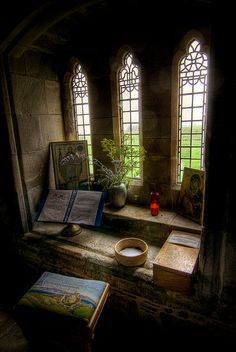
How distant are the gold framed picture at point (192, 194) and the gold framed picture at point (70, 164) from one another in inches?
58.9

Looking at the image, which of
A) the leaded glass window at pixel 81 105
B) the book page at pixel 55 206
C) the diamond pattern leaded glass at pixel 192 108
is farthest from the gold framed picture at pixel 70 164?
the diamond pattern leaded glass at pixel 192 108

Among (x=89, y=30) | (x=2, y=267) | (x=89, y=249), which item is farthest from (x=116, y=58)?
(x=2, y=267)

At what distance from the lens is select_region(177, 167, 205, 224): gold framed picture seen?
2.90m

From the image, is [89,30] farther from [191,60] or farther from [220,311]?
[220,311]

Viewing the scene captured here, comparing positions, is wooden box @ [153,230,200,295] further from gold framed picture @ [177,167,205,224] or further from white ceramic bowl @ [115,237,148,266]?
gold framed picture @ [177,167,205,224]

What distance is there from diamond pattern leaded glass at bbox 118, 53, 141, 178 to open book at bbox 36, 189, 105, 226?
0.94 m

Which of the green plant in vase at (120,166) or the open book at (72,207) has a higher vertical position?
the green plant in vase at (120,166)

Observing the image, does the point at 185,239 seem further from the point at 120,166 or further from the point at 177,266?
the point at 120,166

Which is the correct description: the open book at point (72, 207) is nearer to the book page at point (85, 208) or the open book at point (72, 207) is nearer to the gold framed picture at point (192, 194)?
the book page at point (85, 208)

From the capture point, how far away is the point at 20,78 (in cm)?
315

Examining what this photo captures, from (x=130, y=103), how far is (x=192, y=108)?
988mm

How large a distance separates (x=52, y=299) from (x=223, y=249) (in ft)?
5.57

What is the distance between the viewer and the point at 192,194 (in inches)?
118

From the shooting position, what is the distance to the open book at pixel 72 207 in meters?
2.95
